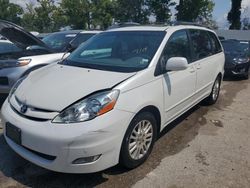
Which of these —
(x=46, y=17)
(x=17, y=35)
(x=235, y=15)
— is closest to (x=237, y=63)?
(x=17, y=35)

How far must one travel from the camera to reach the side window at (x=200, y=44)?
4.92 metres

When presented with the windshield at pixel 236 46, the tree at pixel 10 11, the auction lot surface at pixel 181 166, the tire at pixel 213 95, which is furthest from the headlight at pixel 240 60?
the tree at pixel 10 11

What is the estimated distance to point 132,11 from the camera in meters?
39.9

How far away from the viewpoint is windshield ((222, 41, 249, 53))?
35.0ft

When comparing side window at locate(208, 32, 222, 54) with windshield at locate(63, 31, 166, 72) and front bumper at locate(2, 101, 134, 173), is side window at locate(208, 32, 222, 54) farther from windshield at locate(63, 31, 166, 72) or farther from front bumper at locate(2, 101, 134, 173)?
front bumper at locate(2, 101, 134, 173)

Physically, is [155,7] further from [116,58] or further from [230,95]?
[116,58]

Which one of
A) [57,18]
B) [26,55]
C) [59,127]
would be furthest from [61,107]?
[57,18]

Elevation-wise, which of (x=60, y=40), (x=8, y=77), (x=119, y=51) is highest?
(x=119, y=51)

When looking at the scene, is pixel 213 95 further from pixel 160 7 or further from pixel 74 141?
pixel 160 7

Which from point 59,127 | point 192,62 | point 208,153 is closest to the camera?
point 59,127

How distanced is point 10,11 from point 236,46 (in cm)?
4533

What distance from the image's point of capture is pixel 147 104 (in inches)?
134

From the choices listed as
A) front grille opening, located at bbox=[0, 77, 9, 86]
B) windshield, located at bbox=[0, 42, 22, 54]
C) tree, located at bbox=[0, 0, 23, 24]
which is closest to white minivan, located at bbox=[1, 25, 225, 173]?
front grille opening, located at bbox=[0, 77, 9, 86]

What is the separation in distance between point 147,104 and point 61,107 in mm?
990
